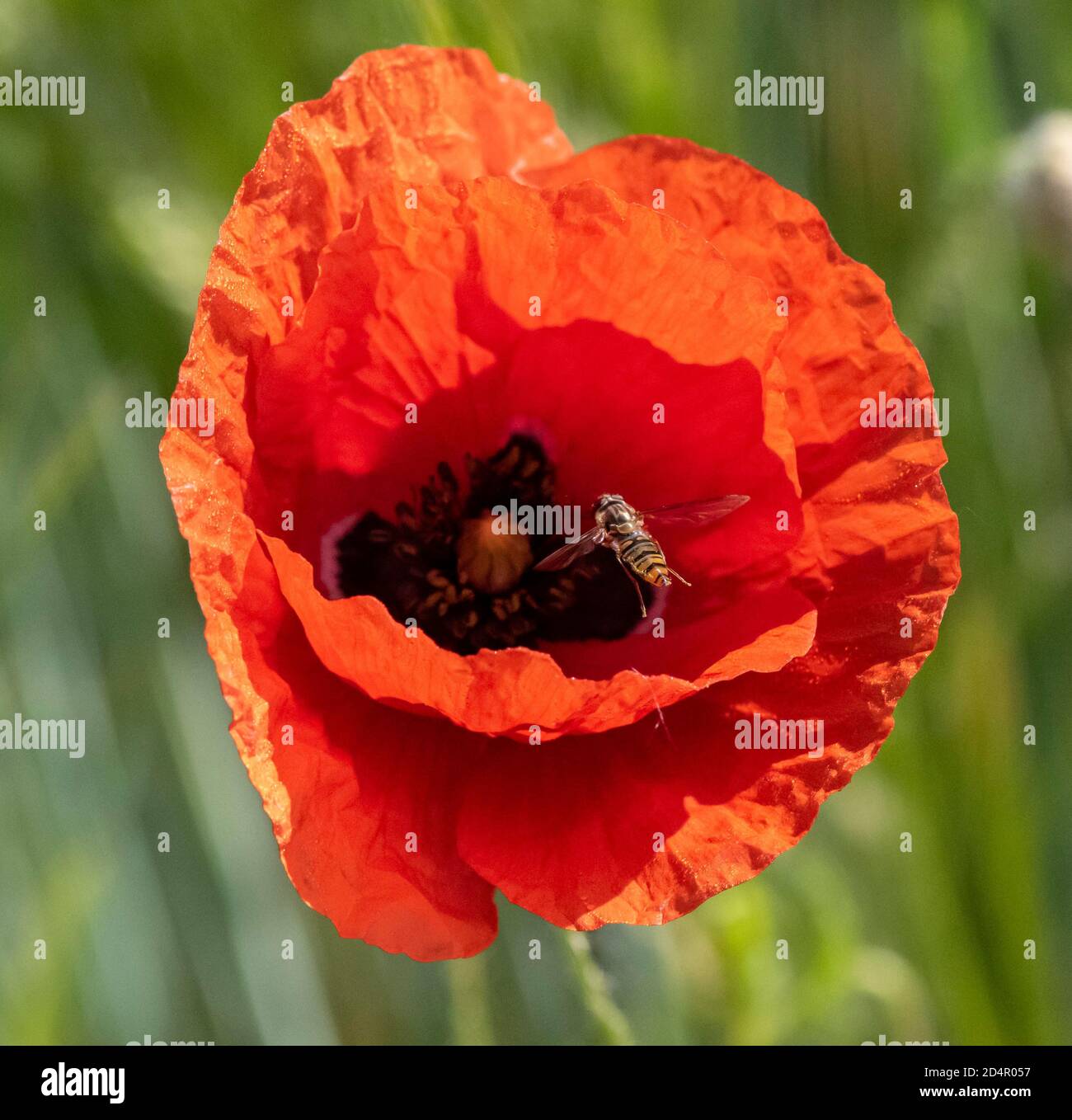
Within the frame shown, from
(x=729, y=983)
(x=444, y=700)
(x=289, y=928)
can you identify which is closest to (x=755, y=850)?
(x=444, y=700)

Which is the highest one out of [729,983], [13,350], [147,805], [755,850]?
[13,350]

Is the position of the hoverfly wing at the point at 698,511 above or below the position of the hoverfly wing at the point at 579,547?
above

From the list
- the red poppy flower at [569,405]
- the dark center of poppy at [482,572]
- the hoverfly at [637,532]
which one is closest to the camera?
the red poppy flower at [569,405]

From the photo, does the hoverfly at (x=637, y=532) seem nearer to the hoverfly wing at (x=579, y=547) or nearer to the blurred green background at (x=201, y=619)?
the hoverfly wing at (x=579, y=547)

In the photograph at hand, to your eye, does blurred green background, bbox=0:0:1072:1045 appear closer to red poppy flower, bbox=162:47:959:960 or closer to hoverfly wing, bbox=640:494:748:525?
red poppy flower, bbox=162:47:959:960

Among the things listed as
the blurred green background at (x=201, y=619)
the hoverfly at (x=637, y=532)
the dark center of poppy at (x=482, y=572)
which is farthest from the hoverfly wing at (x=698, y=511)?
the blurred green background at (x=201, y=619)

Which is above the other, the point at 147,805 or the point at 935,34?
the point at 935,34

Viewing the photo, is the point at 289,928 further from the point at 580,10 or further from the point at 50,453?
the point at 580,10
